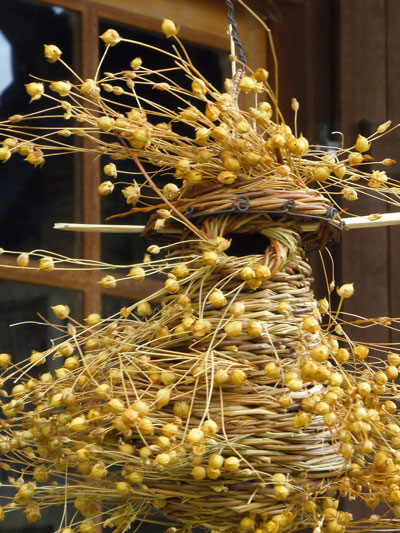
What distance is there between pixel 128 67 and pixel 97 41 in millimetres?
94

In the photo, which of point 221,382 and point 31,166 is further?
point 31,166

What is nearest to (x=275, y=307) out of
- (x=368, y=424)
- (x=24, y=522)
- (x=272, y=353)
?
(x=272, y=353)

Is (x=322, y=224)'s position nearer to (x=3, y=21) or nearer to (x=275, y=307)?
(x=275, y=307)

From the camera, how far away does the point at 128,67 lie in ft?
5.54

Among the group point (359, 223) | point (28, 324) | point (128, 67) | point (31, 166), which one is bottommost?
point (28, 324)

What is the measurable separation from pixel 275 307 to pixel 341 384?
4.0 inches

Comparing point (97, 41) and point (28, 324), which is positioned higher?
point (97, 41)

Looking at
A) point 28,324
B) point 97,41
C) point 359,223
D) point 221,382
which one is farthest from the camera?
point 97,41

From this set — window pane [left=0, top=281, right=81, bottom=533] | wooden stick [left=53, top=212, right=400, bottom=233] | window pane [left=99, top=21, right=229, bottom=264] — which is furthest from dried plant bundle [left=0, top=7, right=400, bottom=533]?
window pane [left=99, top=21, right=229, bottom=264]

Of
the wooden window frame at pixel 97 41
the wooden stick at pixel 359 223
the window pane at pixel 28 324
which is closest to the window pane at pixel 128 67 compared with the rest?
the wooden window frame at pixel 97 41

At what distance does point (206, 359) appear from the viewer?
878 mm

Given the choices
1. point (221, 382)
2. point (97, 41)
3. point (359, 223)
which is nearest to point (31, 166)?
point (97, 41)

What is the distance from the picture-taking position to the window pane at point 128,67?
162 centimetres

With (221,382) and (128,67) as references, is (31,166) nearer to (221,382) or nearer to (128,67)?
(128,67)
